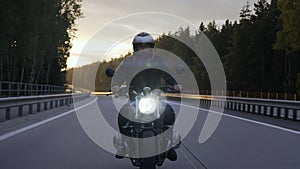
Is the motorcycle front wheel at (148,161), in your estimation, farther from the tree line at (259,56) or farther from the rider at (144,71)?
the tree line at (259,56)


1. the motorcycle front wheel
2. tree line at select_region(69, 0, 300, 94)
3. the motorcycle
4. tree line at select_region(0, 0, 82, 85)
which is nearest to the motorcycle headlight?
the motorcycle

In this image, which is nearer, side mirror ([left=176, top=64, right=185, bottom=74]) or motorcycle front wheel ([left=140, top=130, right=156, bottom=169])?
motorcycle front wheel ([left=140, top=130, right=156, bottom=169])

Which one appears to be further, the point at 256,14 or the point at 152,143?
the point at 256,14

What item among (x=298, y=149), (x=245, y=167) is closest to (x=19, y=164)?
(x=245, y=167)

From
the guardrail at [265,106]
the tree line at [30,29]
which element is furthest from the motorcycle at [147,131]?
the tree line at [30,29]

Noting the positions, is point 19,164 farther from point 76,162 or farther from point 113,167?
point 113,167

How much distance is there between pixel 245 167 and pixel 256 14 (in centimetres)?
9560

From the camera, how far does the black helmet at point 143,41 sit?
7.74 metres

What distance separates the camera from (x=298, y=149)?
38.0 ft

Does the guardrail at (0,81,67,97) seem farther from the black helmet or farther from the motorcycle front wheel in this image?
the motorcycle front wheel

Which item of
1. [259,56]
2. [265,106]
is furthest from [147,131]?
[259,56]

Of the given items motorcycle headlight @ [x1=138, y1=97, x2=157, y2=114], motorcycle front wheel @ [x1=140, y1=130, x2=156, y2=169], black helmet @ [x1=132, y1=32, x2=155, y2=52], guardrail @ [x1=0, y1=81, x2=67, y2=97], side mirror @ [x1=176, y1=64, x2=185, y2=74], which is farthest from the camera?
guardrail @ [x1=0, y1=81, x2=67, y2=97]

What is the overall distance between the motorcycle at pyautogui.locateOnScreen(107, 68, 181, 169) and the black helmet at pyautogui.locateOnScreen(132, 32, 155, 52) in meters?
0.64

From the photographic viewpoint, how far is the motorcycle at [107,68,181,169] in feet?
24.0
